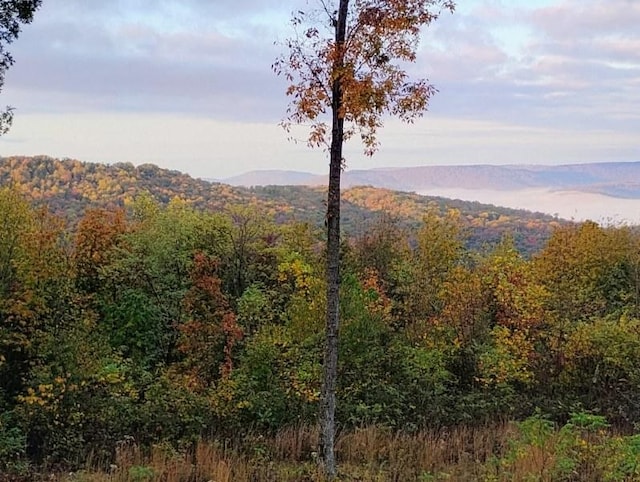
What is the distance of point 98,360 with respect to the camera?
13211 millimetres

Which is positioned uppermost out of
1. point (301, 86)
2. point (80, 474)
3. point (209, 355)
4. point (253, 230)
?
point (301, 86)

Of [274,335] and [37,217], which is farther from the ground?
[37,217]

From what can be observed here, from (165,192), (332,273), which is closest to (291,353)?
(332,273)

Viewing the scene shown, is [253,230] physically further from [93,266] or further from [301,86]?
[301,86]

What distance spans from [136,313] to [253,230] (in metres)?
7.41

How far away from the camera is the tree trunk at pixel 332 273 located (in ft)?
27.3

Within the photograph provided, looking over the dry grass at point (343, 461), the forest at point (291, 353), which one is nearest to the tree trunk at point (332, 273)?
the dry grass at point (343, 461)

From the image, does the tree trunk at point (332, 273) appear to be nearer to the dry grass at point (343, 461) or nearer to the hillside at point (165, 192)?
the dry grass at point (343, 461)

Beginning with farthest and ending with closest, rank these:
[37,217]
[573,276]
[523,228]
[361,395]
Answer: [523,228] → [573,276] → [37,217] → [361,395]

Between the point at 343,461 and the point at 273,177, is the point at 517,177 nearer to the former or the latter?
the point at 273,177

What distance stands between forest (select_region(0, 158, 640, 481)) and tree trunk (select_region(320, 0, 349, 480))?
607 millimetres

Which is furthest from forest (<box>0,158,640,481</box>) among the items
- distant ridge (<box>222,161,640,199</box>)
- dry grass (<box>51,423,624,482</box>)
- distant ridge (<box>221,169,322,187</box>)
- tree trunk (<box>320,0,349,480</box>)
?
distant ridge (<box>222,161,640,199</box>)

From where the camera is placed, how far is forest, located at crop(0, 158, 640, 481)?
9.48 m

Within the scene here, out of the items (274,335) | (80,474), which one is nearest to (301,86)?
(80,474)
